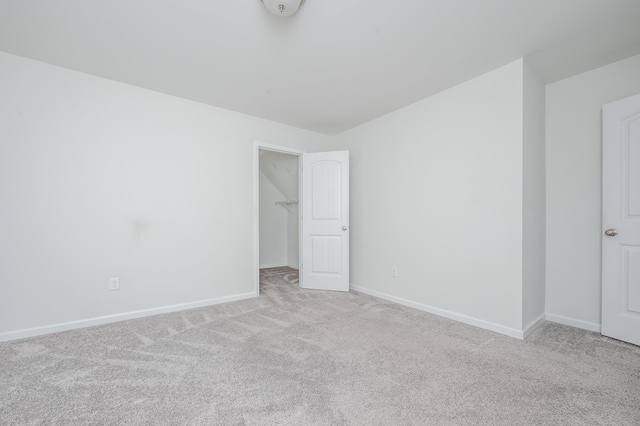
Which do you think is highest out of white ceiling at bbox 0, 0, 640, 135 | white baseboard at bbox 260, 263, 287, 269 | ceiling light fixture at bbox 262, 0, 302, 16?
white ceiling at bbox 0, 0, 640, 135

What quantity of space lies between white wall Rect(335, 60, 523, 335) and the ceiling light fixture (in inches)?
72.5

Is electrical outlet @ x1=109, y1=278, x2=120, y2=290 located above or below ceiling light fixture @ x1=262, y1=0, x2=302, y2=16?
below

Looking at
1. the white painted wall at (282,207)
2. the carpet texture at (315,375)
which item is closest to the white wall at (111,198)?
the carpet texture at (315,375)

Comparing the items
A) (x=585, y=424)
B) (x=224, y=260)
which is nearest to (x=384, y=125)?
(x=224, y=260)

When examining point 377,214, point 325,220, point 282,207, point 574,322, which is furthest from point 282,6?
point 282,207

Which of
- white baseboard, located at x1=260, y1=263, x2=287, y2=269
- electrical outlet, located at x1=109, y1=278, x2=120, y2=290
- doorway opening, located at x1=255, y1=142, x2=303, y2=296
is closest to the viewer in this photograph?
electrical outlet, located at x1=109, y1=278, x2=120, y2=290

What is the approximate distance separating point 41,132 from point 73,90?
47 centimetres

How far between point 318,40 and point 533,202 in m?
2.33

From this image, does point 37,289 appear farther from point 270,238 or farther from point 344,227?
point 270,238

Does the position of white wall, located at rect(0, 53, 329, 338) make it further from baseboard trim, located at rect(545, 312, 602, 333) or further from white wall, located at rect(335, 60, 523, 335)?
baseboard trim, located at rect(545, 312, 602, 333)

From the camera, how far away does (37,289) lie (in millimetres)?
2340

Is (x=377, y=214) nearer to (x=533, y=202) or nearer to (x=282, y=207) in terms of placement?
(x=533, y=202)

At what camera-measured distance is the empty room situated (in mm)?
1628

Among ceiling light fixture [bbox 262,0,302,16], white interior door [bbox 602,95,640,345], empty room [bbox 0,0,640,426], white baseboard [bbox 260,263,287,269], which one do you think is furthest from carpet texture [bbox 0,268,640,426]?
white baseboard [bbox 260,263,287,269]
